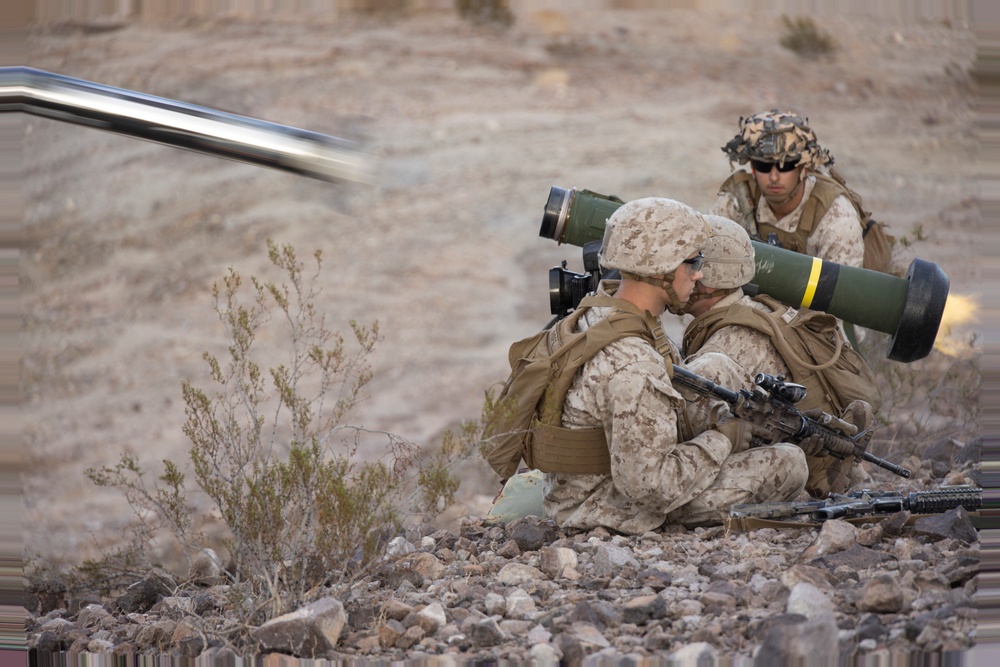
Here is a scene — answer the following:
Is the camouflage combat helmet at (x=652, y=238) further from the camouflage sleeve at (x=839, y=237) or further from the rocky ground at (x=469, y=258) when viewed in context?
the camouflage sleeve at (x=839, y=237)

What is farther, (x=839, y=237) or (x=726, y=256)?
(x=839, y=237)

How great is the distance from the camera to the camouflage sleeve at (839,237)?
5734 millimetres

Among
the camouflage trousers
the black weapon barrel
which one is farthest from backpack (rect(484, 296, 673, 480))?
the black weapon barrel

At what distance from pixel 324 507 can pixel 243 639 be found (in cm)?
51

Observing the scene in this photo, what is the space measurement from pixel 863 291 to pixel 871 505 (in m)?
1.17

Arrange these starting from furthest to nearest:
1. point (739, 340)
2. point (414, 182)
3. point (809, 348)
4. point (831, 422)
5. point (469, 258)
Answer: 1. point (469, 258)
2. point (414, 182)
3. point (809, 348)
4. point (739, 340)
5. point (831, 422)

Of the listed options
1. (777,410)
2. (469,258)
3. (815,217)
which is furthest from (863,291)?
(469,258)

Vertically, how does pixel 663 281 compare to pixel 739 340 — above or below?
above

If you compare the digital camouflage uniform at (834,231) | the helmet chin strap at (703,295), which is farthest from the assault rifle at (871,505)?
the digital camouflage uniform at (834,231)

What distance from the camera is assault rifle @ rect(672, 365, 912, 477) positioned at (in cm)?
446

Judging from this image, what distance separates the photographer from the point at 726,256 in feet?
16.3

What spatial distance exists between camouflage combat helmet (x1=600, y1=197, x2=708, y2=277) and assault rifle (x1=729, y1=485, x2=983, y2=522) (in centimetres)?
105

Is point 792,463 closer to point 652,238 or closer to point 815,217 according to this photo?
point 652,238

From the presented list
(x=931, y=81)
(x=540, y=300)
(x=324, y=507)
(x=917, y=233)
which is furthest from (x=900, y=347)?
(x=931, y=81)
